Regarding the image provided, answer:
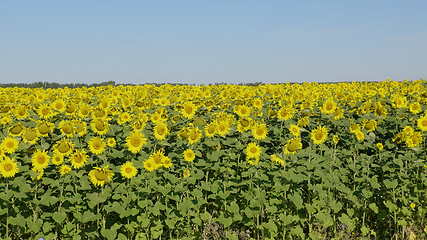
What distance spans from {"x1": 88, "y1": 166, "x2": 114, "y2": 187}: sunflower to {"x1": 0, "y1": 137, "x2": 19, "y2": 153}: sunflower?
4.19ft

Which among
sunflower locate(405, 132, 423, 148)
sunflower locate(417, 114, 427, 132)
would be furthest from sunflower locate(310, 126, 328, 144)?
sunflower locate(417, 114, 427, 132)

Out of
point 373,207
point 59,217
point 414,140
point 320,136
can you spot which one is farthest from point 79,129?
point 414,140

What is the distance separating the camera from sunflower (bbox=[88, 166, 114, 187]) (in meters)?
6.12

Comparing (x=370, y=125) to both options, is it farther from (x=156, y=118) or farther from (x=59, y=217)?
(x=59, y=217)

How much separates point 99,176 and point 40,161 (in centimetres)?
88

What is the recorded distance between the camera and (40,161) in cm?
636

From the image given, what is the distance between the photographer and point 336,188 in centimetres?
669

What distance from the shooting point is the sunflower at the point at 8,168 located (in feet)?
20.0

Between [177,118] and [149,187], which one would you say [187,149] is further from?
[177,118]

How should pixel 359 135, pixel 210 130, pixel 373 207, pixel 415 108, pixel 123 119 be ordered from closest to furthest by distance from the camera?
pixel 373 207 → pixel 210 130 → pixel 359 135 → pixel 123 119 → pixel 415 108

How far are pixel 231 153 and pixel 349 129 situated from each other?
2.33 meters

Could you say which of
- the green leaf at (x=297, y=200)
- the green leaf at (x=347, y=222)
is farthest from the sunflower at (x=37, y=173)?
the green leaf at (x=347, y=222)

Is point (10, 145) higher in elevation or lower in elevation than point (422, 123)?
lower

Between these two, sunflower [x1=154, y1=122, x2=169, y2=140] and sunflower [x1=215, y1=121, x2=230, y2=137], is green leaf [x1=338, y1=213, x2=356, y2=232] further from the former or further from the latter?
sunflower [x1=154, y1=122, x2=169, y2=140]
